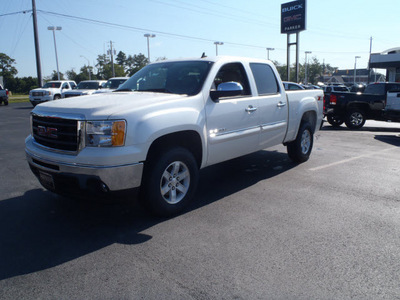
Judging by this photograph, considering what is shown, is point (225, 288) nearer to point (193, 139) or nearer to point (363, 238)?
point (363, 238)

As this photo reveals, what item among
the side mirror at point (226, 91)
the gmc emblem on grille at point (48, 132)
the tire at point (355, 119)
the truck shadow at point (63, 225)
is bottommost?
the truck shadow at point (63, 225)

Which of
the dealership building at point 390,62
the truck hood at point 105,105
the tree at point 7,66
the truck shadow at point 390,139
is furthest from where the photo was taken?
the tree at point 7,66

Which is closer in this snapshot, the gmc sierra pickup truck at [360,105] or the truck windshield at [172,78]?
the truck windshield at [172,78]

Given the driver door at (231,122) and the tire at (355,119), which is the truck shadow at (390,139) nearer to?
the tire at (355,119)

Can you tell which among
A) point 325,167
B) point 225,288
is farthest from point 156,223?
point 325,167

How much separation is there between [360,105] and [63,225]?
12.1 m

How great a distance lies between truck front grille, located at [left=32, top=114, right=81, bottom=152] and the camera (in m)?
3.72

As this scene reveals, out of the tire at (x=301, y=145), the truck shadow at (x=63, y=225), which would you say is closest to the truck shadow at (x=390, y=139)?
the tire at (x=301, y=145)

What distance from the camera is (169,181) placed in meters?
4.17

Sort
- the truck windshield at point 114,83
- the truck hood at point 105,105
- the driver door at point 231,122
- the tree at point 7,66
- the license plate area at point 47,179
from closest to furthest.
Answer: the truck hood at point 105,105 → the license plate area at point 47,179 → the driver door at point 231,122 → the truck windshield at point 114,83 → the tree at point 7,66

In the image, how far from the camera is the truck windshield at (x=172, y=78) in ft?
15.4

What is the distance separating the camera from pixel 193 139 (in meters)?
4.44

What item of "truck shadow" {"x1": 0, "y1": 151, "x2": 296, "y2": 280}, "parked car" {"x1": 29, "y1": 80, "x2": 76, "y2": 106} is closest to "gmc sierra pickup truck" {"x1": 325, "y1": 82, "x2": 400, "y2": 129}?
"truck shadow" {"x1": 0, "y1": 151, "x2": 296, "y2": 280}

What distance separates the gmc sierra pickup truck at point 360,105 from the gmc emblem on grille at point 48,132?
38.2 feet
